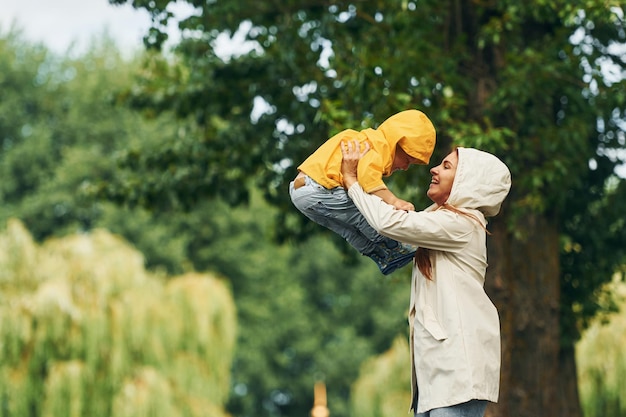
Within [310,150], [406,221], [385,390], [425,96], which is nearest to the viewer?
[406,221]

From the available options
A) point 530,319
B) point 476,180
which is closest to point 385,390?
point 530,319

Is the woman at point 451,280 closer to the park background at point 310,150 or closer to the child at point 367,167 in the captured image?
the child at point 367,167

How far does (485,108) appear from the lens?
9.61 meters

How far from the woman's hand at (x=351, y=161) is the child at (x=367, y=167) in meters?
0.03

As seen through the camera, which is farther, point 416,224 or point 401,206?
point 401,206

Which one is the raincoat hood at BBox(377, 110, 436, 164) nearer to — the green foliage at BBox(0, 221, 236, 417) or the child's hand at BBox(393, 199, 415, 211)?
the child's hand at BBox(393, 199, 415, 211)

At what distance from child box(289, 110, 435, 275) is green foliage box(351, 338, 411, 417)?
17.2 meters

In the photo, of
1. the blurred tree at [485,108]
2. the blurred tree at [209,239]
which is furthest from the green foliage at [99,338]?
the blurred tree at [209,239]

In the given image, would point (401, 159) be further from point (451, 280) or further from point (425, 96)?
point (425, 96)

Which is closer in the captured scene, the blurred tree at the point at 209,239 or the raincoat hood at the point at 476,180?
the raincoat hood at the point at 476,180

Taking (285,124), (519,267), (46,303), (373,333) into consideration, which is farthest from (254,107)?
(373,333)

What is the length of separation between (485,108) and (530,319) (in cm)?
179

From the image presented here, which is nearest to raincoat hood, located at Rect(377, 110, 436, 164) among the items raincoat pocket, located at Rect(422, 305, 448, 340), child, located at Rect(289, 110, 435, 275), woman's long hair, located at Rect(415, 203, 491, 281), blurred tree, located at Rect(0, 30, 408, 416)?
child, located at Rect(289, 110, 435, 275)

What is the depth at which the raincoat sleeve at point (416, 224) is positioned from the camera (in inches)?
177
